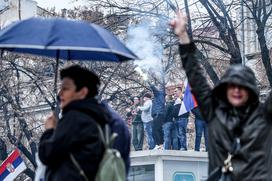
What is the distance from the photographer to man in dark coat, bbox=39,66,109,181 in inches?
209

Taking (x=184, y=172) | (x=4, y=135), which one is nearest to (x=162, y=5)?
(x=184, y=172)

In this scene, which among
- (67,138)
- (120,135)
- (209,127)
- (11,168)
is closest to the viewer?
(67,138)

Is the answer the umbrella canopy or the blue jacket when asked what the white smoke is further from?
the umbrella canopy

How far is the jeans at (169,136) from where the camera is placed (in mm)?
20109

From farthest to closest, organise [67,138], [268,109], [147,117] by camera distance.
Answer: [147,117] → [268,109] → [67,138]

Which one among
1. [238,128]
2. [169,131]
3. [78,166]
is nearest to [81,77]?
[78,166]

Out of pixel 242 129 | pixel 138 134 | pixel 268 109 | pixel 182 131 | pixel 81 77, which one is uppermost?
pixel 81 77

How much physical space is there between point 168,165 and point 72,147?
11.9m

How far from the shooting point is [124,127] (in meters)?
5.84

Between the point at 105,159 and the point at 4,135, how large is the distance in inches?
999

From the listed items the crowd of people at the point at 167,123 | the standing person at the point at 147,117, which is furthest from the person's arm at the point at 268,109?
the standing person at the point at 147,117

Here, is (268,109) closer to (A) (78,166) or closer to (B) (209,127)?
→ (B) (209,127)

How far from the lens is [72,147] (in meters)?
5.34

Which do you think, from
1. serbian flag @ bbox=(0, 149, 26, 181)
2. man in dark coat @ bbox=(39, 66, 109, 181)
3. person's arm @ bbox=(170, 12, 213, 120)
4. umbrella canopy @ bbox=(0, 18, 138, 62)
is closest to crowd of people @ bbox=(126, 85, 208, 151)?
serbian flag @ bbox=(0, 149, 26, 181)
